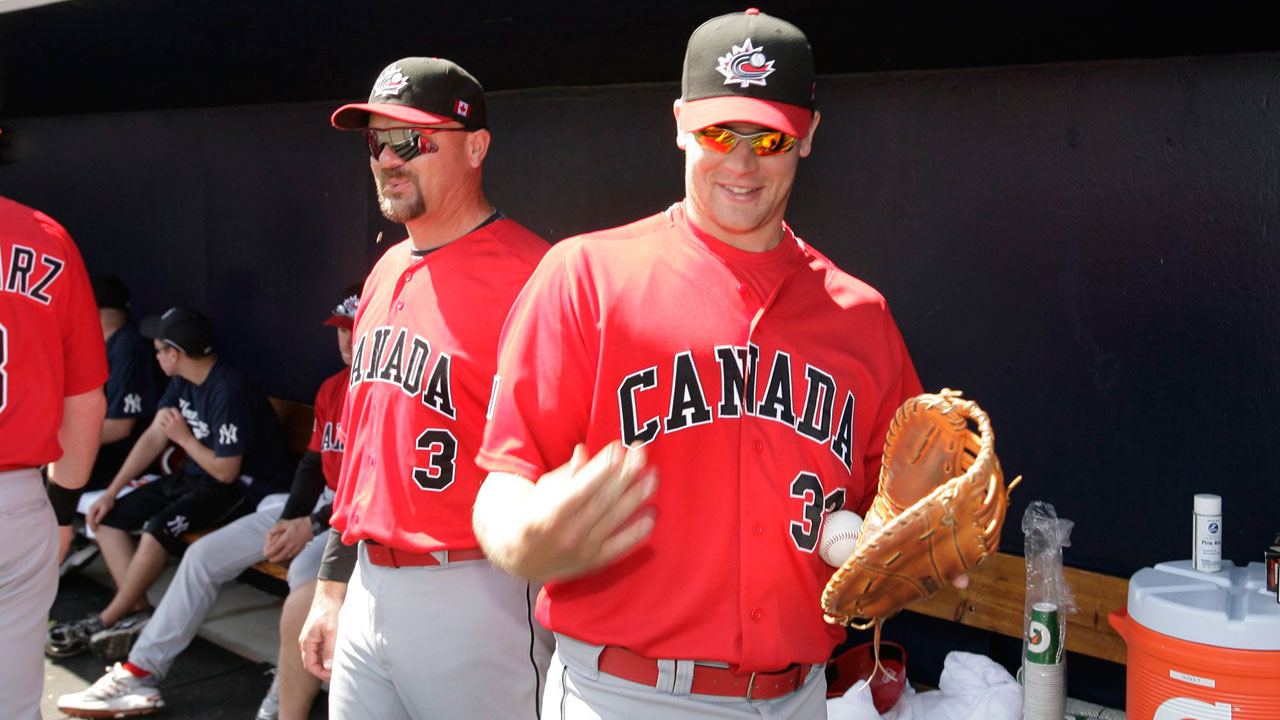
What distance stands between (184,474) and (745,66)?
3.85 m

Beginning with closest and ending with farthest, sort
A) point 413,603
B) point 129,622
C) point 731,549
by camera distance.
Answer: point 731,549 → point 413,603 → point 129,622

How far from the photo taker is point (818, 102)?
3357 mm

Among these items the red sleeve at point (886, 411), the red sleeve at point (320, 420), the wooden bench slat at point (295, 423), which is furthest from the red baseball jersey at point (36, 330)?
the wooden bench slat at point (295, 423)

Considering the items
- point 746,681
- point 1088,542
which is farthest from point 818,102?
point 746,681

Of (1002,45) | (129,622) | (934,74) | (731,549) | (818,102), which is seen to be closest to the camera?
(731,549)

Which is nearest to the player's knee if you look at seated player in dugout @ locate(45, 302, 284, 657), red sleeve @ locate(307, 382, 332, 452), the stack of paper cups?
seated player in dugout @ locate(45, 302, 284, 657)

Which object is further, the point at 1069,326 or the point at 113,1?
the point at 113,1

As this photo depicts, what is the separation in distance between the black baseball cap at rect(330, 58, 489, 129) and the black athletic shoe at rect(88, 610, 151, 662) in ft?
8.79

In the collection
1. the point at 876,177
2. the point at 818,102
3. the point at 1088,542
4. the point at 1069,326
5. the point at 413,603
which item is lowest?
the point at 1088,542

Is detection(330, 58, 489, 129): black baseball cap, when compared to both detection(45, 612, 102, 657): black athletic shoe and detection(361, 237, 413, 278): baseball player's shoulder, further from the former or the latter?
detection(45, 612, 102, 657): black athletic shoe

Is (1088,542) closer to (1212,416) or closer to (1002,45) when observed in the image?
(1212,416)

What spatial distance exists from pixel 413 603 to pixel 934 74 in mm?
2062

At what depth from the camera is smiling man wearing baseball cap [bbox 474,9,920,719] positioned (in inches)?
56.6

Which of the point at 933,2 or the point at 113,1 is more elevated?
the point at 113,1
